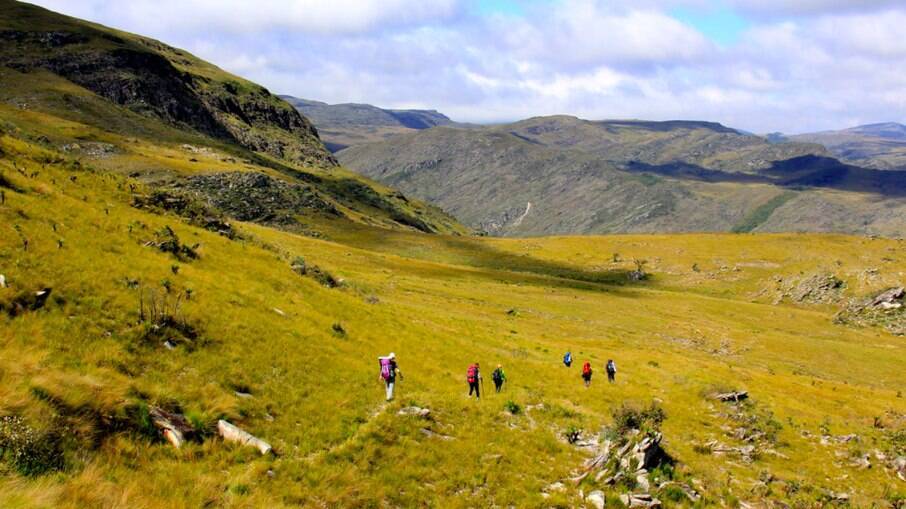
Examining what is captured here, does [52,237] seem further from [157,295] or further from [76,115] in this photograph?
[76,115]

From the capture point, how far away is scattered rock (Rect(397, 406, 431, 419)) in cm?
1809

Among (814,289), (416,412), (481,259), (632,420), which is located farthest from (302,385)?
(814,289)

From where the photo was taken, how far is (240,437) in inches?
551

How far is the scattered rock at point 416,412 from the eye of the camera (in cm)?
1809

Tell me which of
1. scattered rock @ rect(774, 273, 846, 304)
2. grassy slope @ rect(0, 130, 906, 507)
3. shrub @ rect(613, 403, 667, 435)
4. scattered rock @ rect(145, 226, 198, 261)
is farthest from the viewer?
scattered rock @ rect(774, 273, 846, 304)

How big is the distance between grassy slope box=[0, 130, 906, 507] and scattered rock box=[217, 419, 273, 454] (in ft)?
1.56

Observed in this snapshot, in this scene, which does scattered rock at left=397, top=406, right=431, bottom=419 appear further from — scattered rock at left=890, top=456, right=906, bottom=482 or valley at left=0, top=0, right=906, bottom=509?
scattered rock at left=890, top=456, right=906, bottom=482

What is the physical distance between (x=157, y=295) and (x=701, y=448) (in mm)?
23815

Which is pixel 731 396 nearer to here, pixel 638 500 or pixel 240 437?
pixel 638 500

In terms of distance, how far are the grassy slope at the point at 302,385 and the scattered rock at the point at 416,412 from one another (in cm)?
40

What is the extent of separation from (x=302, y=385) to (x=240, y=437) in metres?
4.91

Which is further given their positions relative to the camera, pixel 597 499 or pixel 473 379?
pixel 473 379

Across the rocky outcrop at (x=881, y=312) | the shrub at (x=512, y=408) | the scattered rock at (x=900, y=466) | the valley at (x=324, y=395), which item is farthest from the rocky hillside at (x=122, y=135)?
the rocky outcrop at (x=881, y=312)

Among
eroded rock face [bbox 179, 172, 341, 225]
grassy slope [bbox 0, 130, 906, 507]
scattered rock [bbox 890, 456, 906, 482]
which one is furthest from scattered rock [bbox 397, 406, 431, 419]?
eroded rock face [bbox 179, 172, 341, 225]
